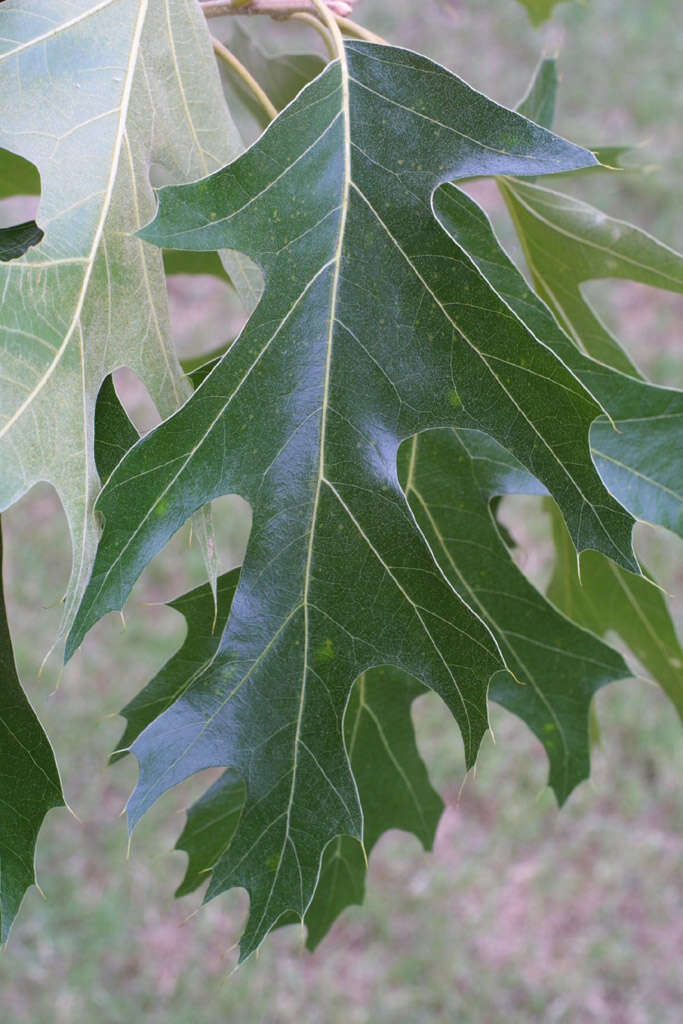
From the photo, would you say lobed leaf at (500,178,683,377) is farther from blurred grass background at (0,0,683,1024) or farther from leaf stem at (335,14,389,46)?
blurred grass background at (0,0,683,1024)

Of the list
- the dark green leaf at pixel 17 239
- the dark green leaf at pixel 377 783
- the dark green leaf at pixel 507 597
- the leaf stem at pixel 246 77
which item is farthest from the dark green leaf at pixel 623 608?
the dark green leaf at pixel 17 239

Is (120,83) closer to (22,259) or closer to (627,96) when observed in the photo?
(22,259)

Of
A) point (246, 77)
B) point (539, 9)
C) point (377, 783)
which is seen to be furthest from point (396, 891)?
point (246, 77)

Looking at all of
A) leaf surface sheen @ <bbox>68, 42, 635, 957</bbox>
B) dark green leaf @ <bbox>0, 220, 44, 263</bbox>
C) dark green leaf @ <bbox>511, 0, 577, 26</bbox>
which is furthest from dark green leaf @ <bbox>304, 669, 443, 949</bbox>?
dark green leaf @ <bbox>511, 0, 577, 26</bbox>

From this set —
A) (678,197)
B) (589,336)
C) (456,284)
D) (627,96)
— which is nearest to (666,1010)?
(589,336)

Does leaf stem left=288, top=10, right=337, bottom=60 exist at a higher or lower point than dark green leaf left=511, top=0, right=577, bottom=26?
higher

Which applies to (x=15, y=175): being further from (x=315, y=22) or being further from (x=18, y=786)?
(x=18, y=786)

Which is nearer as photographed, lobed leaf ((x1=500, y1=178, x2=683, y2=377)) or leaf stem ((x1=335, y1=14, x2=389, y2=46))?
leaf stem ((x1=335, y1=14, x2=389, y2=46))
